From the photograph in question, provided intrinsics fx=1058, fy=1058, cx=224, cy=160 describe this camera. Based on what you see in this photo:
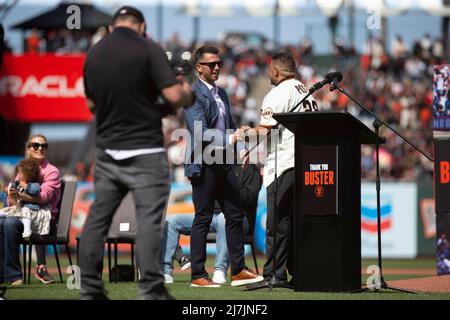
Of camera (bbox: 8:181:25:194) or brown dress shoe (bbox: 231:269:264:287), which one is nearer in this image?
brown dress shoe (bbox: 231:269:264:287)


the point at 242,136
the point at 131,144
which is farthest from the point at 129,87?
the point at 242,136

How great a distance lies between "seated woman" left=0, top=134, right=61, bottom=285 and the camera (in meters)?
11.3

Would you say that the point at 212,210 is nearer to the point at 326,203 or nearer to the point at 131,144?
the point at 326,203

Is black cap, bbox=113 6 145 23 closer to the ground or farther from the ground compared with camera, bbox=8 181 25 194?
farther from the ground

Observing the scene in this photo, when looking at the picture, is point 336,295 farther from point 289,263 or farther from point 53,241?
point 53,241

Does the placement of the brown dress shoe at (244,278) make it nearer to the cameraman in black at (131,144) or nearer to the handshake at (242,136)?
the handshake at (242,136)

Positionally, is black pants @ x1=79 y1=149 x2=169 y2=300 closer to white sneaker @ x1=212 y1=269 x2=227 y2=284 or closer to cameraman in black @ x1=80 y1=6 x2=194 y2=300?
cameraman in black @ x1=80 y1=6 x2=194 y2=300

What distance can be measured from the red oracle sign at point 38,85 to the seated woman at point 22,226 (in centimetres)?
1049

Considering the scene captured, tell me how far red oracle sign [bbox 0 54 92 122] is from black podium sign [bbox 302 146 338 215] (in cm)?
1367

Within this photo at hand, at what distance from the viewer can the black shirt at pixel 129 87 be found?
25.6ft

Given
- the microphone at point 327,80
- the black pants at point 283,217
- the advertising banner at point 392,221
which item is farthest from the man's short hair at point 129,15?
the advertising banner at point 392,221

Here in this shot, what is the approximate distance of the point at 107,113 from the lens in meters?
7.92

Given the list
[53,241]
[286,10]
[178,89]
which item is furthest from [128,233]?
[286,10]

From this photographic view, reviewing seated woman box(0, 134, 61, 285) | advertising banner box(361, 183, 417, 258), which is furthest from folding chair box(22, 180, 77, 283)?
advertising banner box(361, 183, 417, 258)
